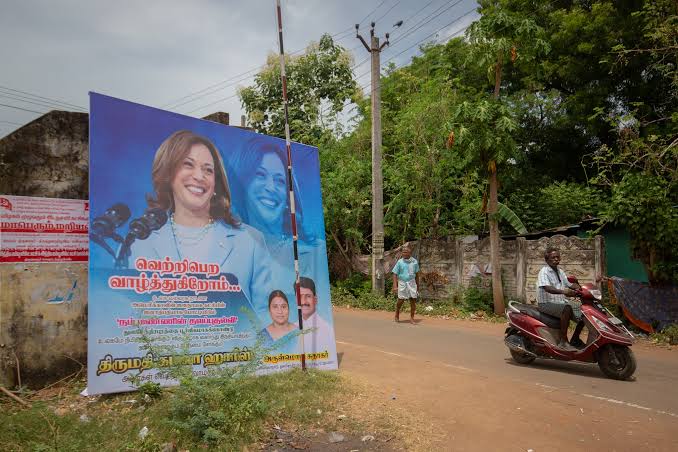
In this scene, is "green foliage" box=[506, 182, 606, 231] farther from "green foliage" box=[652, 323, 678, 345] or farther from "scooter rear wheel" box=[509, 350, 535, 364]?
"scooter rear wheel" box=[509, 350, 535, 364]

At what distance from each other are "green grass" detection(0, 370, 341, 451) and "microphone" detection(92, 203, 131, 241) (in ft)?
5.38

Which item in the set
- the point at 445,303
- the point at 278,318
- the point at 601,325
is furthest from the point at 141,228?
the point at 445,303

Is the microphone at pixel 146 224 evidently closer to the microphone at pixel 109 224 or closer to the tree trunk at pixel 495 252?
the microphone at pixel 109 224

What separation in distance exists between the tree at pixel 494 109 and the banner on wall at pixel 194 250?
648 cm

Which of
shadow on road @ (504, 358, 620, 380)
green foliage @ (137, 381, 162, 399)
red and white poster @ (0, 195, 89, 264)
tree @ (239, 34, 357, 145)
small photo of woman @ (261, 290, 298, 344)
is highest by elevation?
tree @ (239, 34, 357, 145)

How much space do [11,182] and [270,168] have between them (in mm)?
2921

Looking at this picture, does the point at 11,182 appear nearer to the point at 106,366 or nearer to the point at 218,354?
the point at 106,366

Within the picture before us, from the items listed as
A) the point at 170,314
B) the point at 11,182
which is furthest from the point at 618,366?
the point at 11,182

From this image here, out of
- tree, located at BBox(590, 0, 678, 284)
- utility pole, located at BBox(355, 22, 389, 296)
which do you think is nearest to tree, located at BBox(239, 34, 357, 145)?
utility pole, located at BBox(355, 22, 389, 296)

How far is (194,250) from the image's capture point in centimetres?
587

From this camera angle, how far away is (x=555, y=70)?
1825 cm

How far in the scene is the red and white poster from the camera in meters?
5.09

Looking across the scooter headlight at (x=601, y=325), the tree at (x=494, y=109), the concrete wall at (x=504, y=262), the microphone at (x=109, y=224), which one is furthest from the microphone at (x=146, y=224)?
the concrete wall at (x=504, y=262)

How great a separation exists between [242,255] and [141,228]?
4.20 ft
